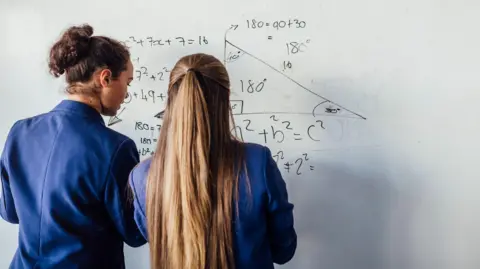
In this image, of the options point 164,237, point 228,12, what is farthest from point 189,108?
point 228,12

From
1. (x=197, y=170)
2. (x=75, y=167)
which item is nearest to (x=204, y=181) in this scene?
(x=197, y=170)

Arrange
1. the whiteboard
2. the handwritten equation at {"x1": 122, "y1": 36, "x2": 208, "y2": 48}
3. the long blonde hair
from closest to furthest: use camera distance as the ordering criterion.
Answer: the long blonde hair < the whiteboard < the handwritten equation at {"x1": 122, "y1": 36, "x2": 208, "y2": 48}

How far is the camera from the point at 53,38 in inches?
51.3

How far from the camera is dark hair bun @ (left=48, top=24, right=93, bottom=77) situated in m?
0.91

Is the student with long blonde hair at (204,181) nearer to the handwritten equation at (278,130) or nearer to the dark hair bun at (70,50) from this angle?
the dark hair bun at (70,50)

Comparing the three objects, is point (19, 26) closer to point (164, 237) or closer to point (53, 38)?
point (53, 38)

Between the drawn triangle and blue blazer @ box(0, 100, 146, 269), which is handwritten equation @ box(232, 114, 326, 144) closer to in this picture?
the drawn triangle

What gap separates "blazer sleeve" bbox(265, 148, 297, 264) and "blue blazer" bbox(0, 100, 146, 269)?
1.05 ft

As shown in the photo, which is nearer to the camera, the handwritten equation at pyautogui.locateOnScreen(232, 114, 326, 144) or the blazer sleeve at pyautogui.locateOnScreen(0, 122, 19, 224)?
the blazer sleeve at pyautogui.locateOnScreen(0, 122, 19, 224)

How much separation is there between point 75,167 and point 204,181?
11.4 inches

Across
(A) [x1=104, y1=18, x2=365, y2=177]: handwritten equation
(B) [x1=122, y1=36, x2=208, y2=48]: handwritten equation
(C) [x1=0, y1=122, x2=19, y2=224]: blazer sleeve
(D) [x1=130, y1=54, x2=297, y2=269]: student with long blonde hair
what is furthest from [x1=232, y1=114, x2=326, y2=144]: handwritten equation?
(C) [x1=0, y1=122, x2=19, y2=224]: blazer sleeve

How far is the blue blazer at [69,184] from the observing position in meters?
Result: 0.89

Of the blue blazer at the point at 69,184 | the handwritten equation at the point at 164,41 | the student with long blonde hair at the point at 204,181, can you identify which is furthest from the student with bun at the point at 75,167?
the handwritten equation at the point at 164,41

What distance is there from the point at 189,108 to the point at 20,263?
0.58 metres
